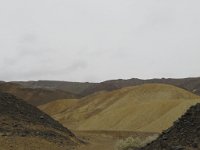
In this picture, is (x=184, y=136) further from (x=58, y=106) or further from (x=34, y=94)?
(x=34, y=94)

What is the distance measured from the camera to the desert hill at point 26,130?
2555 cm

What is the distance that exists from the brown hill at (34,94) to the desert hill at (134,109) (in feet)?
85.2

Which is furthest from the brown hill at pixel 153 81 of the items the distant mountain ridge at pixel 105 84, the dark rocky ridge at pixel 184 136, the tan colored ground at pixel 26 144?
the dark rocky ridge at pixel 184 136

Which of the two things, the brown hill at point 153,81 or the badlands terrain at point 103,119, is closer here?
the badlands terrain at point 103,119

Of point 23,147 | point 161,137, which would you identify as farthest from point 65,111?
point 161,137

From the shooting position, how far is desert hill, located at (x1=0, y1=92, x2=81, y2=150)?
83.8 feet

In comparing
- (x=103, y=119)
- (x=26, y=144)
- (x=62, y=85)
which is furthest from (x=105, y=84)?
(x=26, y=144)

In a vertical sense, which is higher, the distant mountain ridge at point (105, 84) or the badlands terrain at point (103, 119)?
the distant mountain ridge at point (105, 84)

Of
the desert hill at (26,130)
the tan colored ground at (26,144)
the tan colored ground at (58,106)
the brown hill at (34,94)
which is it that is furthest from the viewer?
the brown hill at (34,94)

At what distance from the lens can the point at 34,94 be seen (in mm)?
124312

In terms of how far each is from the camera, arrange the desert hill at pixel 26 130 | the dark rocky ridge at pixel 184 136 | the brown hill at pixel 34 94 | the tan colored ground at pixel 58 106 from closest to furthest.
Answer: the dark rocky ridge at pixel 184 136, the desert hill at pixel 26 130, the tan colored ground at pixel 58 106, the brown hill at pixel 34 94

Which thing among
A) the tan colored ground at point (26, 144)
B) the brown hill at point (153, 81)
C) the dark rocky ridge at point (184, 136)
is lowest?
the tan colored ground at point (26, 144)

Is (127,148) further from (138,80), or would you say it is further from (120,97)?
(138,80)

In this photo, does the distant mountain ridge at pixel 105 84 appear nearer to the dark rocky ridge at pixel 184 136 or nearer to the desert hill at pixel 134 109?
the desert hill at pixel 134 109
